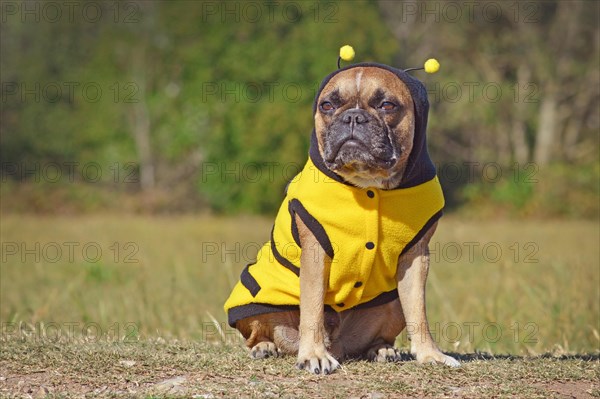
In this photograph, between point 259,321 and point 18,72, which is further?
point 18,72

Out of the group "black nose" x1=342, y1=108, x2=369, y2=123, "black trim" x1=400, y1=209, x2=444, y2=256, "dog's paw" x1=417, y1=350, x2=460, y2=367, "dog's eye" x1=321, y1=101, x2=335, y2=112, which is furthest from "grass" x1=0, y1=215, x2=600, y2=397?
"dog's eye" x1=321, y1=101, x2=335, y2=112

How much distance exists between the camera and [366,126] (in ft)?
18.7

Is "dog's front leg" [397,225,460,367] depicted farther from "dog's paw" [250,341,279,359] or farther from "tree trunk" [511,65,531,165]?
"tree trunk" [511,65,531,165]

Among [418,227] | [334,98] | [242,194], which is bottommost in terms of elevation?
[242,194]

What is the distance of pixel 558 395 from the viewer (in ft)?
17.1

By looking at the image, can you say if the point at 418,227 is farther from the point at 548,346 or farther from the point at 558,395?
the point at 548,346

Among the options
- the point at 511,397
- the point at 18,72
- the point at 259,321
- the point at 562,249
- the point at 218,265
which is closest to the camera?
the point at 511,397

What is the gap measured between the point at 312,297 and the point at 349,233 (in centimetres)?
47

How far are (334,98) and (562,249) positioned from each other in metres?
12.4

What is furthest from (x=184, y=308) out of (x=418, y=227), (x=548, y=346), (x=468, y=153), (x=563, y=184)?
(x=468, y=153)

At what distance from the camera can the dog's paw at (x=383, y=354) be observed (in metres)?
6.24

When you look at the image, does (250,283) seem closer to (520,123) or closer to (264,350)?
(264,350)

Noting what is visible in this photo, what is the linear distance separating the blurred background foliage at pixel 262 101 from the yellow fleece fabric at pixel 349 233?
2147cm

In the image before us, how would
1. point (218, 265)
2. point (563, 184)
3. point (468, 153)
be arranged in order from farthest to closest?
point (468, 153) → point (563, 184) → point (218, 265)
